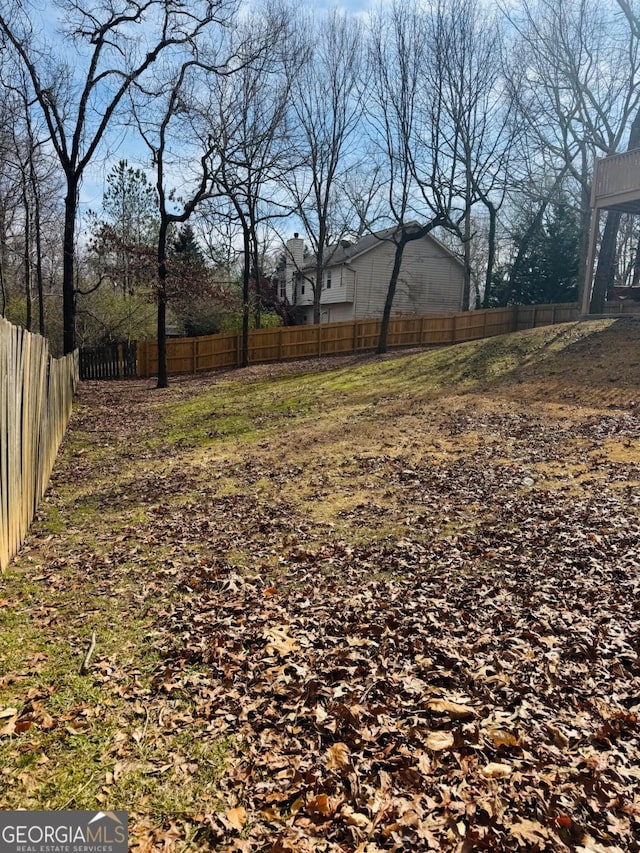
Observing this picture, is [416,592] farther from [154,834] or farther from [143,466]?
[143,466]

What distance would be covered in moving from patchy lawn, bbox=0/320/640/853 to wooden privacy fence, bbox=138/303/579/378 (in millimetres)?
14641

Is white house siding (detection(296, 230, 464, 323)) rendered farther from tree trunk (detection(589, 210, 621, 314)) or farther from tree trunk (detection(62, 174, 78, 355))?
tree trunk (detection(62, 174, 78, 355))

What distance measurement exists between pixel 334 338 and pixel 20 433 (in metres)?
19.4

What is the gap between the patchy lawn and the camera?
88.1 inches

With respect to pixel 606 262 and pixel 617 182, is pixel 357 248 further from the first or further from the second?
pixel 617 182

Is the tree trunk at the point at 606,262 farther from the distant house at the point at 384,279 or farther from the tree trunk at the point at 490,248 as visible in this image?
the distant house at the point at 384,279

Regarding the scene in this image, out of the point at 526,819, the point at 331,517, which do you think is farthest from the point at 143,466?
the point at 526,819

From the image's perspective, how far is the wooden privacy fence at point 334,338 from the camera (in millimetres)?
21922

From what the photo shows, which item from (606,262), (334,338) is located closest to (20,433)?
(334,338)

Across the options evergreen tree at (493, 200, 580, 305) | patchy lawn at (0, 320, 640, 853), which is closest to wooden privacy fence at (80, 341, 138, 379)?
patchy lawn at (0, 320, 640, 853)

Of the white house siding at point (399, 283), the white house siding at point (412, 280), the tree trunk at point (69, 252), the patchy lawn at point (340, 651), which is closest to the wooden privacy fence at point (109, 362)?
the tree trunk at point (69, 252)

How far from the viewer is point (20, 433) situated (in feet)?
15.6

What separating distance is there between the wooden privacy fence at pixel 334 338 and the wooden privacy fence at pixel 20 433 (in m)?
15.6

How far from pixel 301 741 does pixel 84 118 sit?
1742 centimetres
